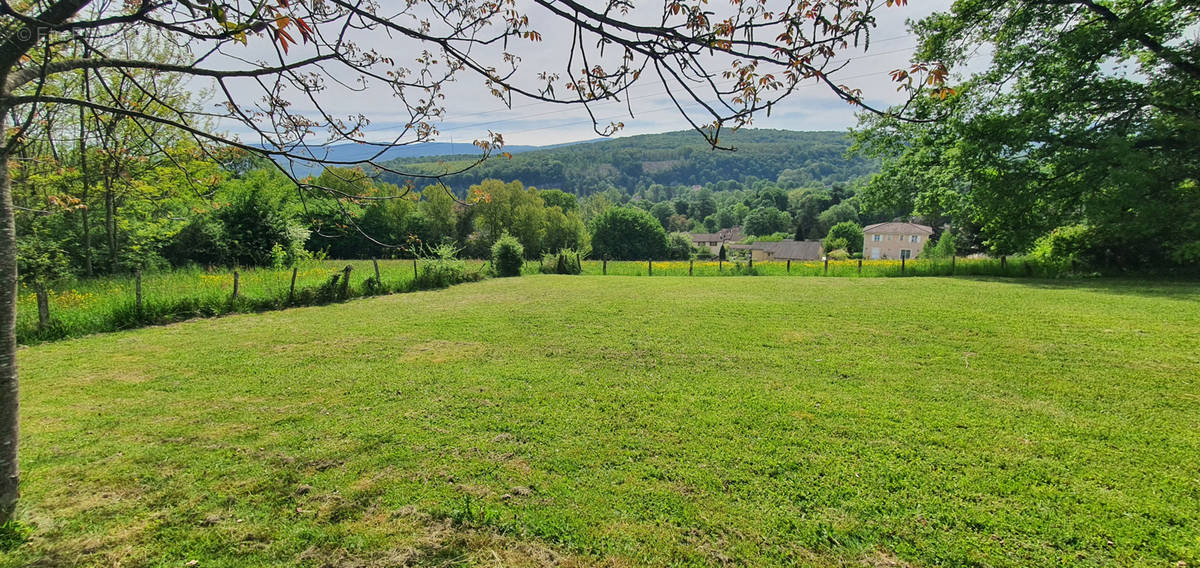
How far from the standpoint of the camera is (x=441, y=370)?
6035mm

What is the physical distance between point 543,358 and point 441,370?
52.0 inches

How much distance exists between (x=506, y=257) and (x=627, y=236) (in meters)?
53.4

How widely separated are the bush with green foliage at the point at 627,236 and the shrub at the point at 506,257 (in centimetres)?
5122

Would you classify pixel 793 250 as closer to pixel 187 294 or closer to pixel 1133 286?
pixel 1133 286

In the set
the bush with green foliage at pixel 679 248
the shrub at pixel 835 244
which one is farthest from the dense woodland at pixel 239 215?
the shrub at pixel 835 244

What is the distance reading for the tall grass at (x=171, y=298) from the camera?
838 cm

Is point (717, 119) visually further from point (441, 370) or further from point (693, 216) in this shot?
point (693, 216)

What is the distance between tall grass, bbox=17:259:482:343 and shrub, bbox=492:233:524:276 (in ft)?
20.2

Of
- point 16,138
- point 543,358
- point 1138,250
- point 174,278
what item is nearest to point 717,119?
point 16,138

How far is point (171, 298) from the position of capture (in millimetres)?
10016

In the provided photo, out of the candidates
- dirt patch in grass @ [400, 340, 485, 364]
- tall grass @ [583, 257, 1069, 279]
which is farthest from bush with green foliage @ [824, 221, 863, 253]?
dirt patch in grass @ [400, 340, 485, 364]

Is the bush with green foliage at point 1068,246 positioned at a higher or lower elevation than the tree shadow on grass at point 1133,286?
higher

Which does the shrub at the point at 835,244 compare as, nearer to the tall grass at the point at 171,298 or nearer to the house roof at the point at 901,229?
the house roof at the point at 901,229

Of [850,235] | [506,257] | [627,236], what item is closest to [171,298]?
[506,257]
